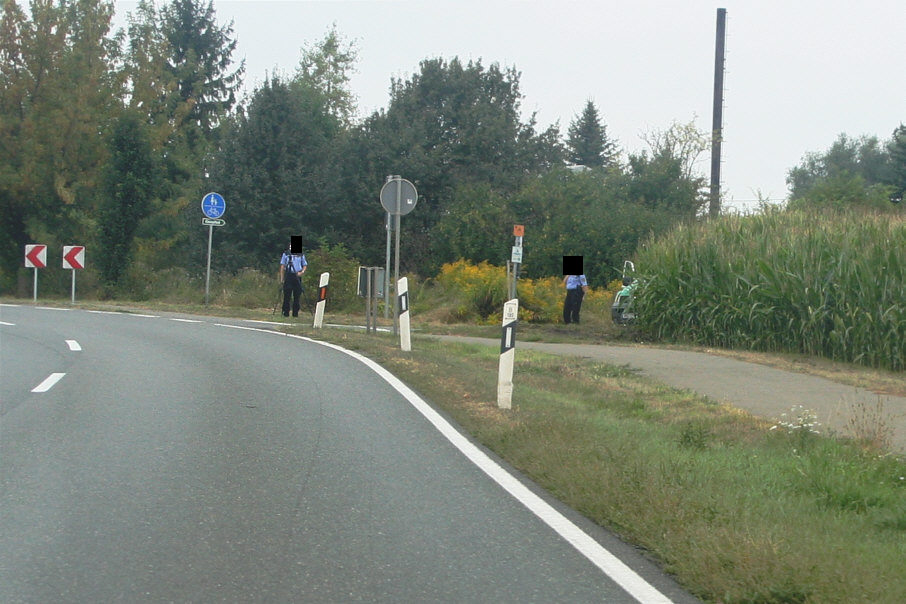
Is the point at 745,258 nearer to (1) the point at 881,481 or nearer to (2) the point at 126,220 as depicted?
(1) the point at 881,481

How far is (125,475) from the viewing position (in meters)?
7.36

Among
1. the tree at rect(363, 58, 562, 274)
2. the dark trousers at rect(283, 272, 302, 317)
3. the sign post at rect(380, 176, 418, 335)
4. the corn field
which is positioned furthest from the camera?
the tree at rect(363, 58, 562, 274)

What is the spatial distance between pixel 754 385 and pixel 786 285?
546cm

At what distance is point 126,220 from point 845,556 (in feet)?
111

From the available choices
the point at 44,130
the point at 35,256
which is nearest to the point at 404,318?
the point at 35,256

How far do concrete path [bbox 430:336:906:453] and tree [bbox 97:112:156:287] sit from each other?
71.8 feet

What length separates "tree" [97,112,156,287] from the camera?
3606 centimetres

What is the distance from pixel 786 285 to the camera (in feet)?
60.0

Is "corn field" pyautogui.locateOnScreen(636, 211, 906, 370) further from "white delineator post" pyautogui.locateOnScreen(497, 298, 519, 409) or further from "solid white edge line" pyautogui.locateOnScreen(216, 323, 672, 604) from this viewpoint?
"solid white edge line" pyautogui.locateOnScreen(216, 323, 672, 604)

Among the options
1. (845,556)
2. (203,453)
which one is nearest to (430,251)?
(203,453)

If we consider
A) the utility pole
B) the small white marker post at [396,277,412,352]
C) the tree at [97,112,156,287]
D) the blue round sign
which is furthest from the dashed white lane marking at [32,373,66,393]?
the utility pole

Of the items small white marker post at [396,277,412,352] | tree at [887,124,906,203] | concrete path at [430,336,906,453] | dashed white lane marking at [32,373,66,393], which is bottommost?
dashed white lane marking at [32,373,66,393]

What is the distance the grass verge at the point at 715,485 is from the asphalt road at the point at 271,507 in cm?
26

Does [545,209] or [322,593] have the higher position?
[545,209]
